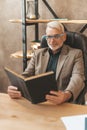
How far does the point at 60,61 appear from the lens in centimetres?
239

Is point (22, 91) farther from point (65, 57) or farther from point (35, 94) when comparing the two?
point (65, 57)

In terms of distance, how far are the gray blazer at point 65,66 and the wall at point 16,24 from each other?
3.46 feet

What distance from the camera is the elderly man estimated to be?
2.25 meters

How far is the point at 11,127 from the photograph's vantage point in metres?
1.49

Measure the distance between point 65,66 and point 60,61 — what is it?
0.08 metres

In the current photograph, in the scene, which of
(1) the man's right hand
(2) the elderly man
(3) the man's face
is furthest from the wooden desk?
(3) the man's face

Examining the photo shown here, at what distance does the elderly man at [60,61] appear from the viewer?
88.5 inches

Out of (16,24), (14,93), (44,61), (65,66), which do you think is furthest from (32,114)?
(16,24)

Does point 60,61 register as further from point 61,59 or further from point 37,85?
point 37,85

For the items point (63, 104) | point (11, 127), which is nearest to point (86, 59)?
point (63, 104)

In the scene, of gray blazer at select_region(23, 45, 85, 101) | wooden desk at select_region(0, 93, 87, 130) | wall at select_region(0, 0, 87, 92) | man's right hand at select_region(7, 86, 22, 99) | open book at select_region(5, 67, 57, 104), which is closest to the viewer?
wooden desk at select_region(0, 93, 87, 130)

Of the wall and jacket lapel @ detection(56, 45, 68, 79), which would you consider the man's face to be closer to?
jacket lapel @ detection(56, 45, 68, 79)

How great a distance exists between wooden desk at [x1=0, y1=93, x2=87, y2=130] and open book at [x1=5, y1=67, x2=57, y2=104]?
0.06 metres

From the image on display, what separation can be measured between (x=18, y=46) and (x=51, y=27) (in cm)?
160
